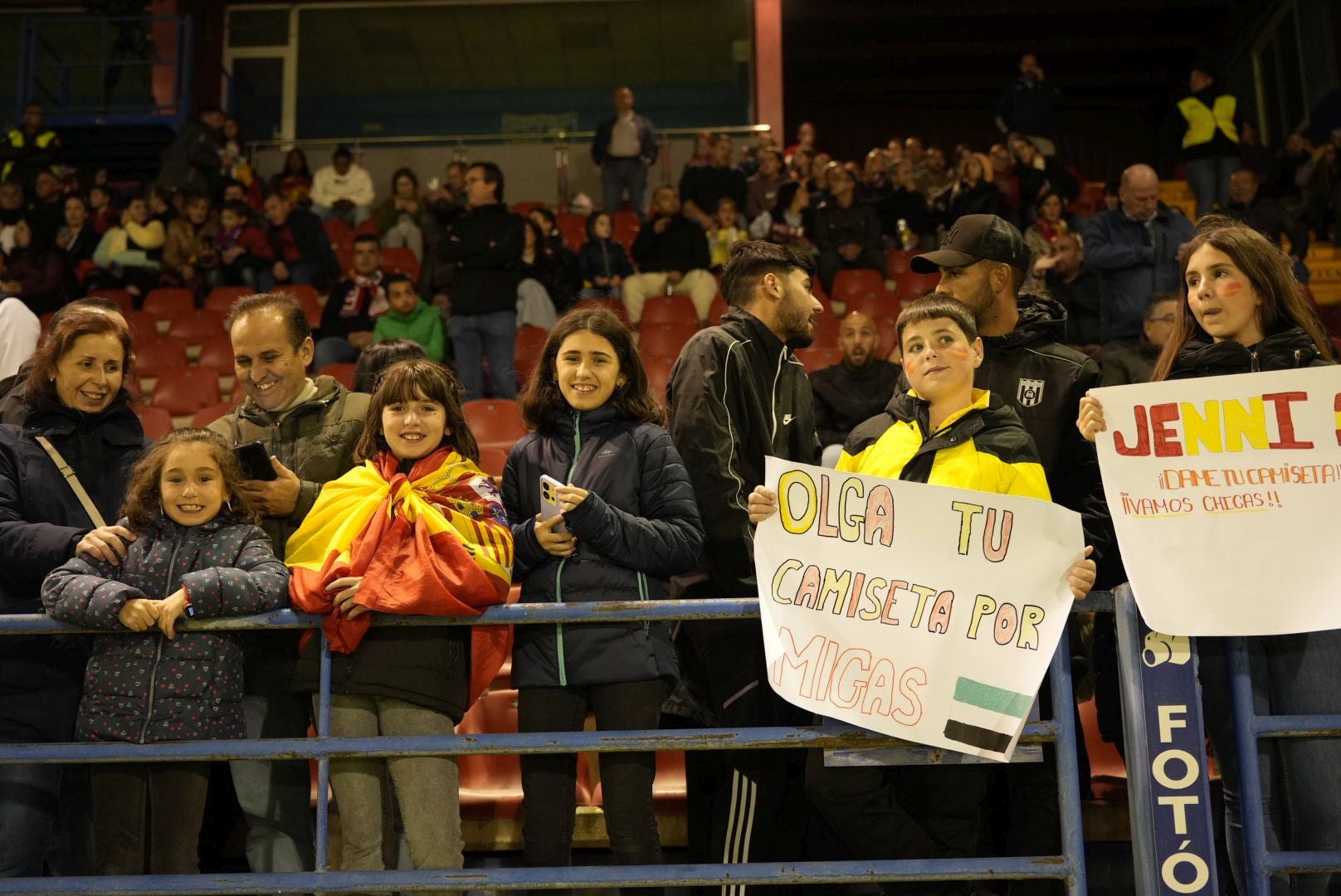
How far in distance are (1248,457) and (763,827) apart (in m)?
1.50

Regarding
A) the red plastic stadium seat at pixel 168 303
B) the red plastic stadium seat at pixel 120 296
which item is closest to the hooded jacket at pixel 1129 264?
the red plastic stadium seat at pixel 168 303

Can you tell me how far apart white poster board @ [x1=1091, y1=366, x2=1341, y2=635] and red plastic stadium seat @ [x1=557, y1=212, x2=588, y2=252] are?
10.2 meters

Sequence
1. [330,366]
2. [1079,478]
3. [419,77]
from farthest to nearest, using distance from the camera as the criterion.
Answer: [419,77] < [330,366] < [1079,478]

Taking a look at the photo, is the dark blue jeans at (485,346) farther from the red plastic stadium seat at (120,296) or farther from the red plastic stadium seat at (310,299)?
the red plastic stadium seat at (120,296)

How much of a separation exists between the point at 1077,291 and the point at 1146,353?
1488mm

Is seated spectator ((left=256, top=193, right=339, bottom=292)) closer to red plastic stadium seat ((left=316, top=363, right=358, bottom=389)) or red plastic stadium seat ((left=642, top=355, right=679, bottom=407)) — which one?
red plastic stadium seat ((left=316, top=363, right=358, bottom=389))

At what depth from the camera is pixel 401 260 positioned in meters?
12.2

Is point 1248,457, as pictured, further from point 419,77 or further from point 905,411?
point 419,77

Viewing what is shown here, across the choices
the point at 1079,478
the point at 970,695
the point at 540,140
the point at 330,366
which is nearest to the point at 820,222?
the point at 330,366

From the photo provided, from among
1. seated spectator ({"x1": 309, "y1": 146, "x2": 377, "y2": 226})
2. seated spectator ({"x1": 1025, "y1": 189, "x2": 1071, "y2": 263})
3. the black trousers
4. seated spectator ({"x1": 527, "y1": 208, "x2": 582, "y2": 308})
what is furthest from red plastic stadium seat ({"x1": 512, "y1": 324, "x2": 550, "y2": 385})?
the black trousers

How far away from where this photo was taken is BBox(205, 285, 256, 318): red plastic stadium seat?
11359 millimetres

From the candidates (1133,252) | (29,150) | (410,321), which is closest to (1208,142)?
(1133,252)

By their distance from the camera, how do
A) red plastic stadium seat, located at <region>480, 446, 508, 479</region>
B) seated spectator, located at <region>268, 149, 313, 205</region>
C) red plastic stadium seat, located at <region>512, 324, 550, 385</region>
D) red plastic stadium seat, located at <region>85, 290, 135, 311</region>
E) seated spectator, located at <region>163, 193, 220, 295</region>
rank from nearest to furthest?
red plastic stadium seat, located at <region>480, 446, 508, 479</region> → red plastic stadium seat, located at <region>512, 324, 550, 385</region> → red plastic stadium seat, located at <region>85, 290, 135, 311</region> → seated spectator, located at <region>163, 193, 220, 295</region> → seated spectator, located at <region>268, 149, 313, 205</region>

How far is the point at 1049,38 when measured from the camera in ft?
60.6
